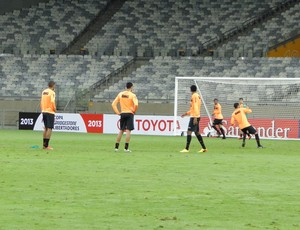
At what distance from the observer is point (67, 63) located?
58.5 meters

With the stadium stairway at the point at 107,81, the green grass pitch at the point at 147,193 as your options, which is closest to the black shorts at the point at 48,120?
the green grass pitch at the point at 147,193

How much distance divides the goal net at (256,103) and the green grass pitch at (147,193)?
A: 2013 centimetres

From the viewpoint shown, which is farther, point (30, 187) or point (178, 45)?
point (178, 45)

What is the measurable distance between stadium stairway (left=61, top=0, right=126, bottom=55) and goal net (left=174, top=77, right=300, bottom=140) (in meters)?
14.6

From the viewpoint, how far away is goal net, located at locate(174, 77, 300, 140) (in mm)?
43062

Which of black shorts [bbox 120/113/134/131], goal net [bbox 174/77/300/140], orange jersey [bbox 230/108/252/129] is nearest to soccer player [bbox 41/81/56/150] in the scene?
black shorts [bbox 120/113/134/131]

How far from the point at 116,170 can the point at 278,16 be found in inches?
1583

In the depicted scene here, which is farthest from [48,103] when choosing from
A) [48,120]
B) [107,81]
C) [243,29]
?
[243,29]

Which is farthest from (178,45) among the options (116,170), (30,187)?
(30,187)

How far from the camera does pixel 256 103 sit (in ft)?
151

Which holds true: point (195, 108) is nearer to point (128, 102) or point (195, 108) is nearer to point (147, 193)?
point (128, 102)

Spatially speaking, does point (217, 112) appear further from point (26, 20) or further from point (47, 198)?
point (47, 198)

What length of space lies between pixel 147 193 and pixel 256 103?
32102mm

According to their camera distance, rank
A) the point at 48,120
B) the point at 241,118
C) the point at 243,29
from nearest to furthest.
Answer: the point at 48,120 < the point at 241,118 < the point at 243,29
